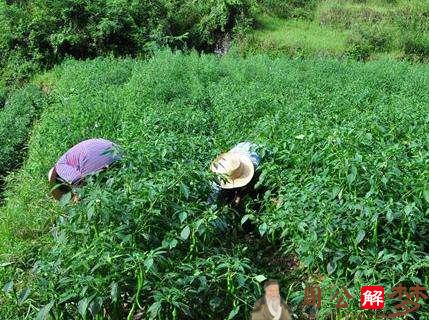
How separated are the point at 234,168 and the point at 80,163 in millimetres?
1414

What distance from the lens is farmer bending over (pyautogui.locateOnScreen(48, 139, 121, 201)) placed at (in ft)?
15.8

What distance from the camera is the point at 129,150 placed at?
440 centimetres

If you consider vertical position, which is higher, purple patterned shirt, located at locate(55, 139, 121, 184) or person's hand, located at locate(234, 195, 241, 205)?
purple patterned shirt, located at locate(55, 139, 121, 184)

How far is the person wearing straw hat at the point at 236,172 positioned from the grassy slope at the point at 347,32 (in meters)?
9.01

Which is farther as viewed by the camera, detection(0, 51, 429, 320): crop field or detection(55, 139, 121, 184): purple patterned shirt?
detection(55, 139, 121, 184): purple patterned shirt

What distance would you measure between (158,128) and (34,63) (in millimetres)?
9279

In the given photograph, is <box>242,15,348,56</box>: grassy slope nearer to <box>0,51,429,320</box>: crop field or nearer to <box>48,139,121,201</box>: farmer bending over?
<box>0,51,429,320</box>: crop field

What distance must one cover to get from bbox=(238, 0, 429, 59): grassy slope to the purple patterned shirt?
9126 mm

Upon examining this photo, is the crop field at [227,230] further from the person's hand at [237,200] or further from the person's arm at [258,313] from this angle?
the person's arm at [258,313]

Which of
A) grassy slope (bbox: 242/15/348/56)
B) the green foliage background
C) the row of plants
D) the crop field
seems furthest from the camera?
the green foliage background

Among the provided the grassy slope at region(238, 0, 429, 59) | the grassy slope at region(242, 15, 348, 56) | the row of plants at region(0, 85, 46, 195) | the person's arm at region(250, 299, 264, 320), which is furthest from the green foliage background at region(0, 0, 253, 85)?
the person's arm at region(250, 299, 264, 320)

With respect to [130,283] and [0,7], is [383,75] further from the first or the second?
[0,7]

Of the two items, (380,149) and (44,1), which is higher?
(380,149)

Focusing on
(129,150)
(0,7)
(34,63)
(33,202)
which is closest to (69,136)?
(33,202)
